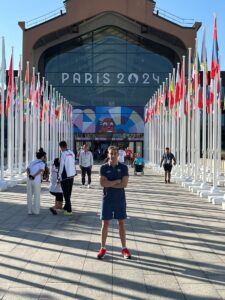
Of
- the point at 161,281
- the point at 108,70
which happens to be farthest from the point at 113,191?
the point at 108,70

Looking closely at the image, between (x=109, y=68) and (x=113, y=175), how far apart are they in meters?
48.7

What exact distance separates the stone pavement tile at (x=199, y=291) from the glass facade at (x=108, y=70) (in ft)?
163

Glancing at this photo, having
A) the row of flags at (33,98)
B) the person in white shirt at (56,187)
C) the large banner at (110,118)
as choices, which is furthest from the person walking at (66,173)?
the large banner at (110,118)

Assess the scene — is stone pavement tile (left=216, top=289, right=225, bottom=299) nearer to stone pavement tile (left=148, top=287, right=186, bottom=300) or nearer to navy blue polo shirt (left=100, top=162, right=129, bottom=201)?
stone pavement tile (left=148, top=287, right=186, bottom=300)

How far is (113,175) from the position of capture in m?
7.43

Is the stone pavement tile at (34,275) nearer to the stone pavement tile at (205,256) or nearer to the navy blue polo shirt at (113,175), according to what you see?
the navy blue polo shirt at (113,175)

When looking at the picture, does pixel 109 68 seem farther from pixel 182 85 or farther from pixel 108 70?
pixel 182 85

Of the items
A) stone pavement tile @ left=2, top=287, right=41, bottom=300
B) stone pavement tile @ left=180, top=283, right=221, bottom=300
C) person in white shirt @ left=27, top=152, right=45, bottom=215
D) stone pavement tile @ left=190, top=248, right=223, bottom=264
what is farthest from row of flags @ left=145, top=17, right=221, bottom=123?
stone pavement tile @ left=2, top=287, right=41, bottom=300

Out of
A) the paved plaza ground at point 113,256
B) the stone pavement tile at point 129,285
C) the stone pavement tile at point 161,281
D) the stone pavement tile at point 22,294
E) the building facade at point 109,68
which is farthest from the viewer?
the building facade at point 109,68

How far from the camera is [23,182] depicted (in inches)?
919

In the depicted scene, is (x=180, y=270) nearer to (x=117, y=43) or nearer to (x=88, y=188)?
(x=88, y=188)

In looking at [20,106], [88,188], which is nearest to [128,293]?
[88,188]

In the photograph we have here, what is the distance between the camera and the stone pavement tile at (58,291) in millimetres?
5570

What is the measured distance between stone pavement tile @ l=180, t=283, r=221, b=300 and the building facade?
49297 mm
